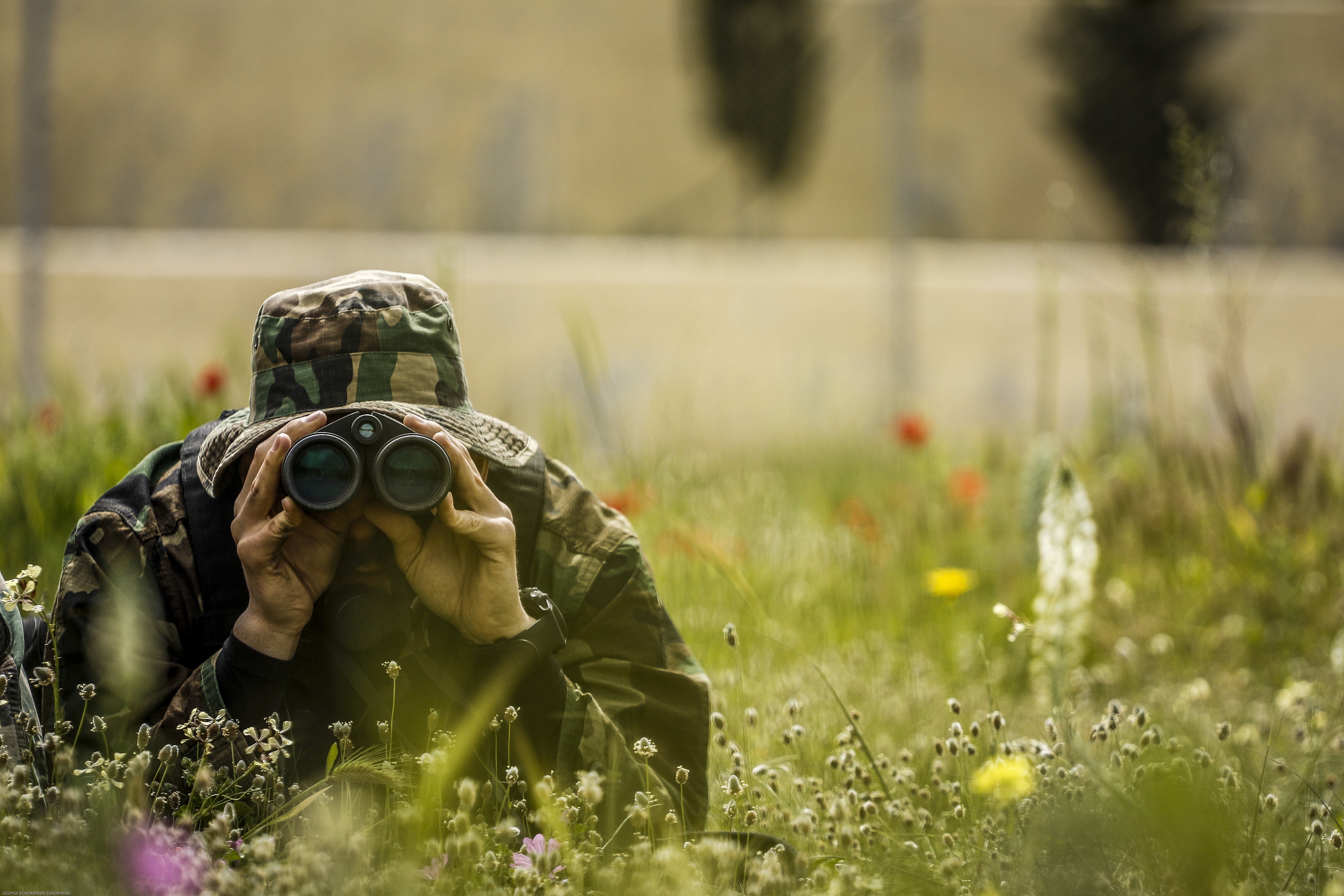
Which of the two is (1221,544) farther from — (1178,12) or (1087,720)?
(1178,12)

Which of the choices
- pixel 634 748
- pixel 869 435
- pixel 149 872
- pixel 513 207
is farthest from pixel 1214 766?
pixel 513 207

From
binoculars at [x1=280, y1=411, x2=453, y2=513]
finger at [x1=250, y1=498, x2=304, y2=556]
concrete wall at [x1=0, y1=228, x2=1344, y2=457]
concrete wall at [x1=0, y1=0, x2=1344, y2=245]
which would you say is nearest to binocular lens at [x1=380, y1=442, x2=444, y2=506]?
binoculars at [x1=280, y1=411, x2=453, y2=513]

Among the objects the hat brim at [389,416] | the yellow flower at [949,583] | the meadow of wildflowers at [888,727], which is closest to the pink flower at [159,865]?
the meadow of wildflowers at [888,727]

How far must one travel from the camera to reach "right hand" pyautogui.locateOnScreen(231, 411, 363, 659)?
4.40 feet

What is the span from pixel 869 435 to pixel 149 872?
4.92 metres

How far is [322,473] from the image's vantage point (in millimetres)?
1332

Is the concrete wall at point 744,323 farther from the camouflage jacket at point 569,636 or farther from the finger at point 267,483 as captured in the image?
the finger at point 267,483

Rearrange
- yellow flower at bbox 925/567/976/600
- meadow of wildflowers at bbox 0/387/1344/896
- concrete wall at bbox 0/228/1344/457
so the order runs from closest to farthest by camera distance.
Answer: meadow of wildflowers at bbox 0/387/1344/896, yellow flower at bbox 925/567/976/600, concrete wall at bbox 0/228/1344/457

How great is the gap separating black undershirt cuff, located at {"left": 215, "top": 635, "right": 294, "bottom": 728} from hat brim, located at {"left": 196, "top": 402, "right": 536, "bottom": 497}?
0.25 m

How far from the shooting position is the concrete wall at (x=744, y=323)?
649 cm

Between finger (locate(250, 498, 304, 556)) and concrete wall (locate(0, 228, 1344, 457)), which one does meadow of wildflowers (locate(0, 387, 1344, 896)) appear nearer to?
finger (locate(250, 498, 304, 556))

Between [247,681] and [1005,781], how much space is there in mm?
997

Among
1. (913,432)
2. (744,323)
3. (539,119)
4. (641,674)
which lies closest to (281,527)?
(641,674)

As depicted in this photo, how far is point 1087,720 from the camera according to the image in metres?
2.46
